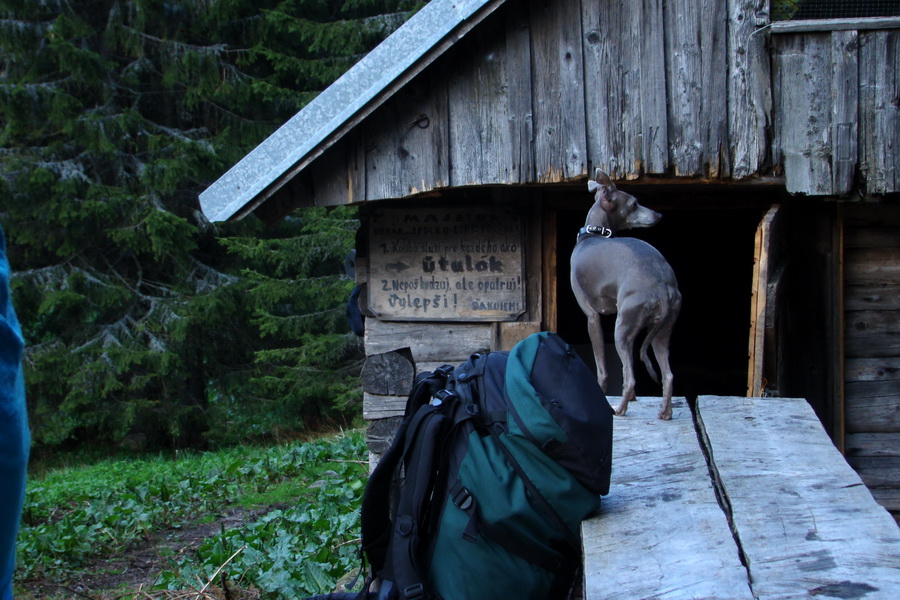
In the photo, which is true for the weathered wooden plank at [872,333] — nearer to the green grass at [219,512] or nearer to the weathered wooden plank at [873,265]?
the weathered wooden plank at [873,265]

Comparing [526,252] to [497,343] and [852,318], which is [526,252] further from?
[852,318]

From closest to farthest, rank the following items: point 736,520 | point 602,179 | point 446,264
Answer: point 736,520 < point 602,179 < point 446,264

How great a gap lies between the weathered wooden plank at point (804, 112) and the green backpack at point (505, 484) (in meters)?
2.74

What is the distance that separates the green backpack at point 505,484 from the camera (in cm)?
241

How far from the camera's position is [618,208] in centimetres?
353

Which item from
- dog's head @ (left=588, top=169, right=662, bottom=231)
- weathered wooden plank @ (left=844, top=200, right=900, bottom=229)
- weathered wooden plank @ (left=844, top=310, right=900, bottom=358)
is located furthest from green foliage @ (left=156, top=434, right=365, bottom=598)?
weathered wooden plank @ (left=844, top=200, right=900, bottom=229)

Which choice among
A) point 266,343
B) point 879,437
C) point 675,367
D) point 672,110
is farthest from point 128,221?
point 879,437

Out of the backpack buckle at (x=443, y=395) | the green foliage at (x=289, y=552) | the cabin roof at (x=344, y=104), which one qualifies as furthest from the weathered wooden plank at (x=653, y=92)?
the green foliage at (x=289, y=552)

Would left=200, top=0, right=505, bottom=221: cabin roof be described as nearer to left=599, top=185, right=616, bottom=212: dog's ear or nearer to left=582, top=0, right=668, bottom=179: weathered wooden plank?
left=582, top=0, right=668, bottom=179: weathered wooden plank

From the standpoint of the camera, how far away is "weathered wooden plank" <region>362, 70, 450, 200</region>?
5125 mm

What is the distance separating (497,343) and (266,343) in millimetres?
9325

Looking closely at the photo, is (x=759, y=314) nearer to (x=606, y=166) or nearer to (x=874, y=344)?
(x=606, y=166)

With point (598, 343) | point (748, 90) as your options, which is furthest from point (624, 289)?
point (748, 90)

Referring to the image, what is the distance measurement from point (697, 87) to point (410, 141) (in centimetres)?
173
